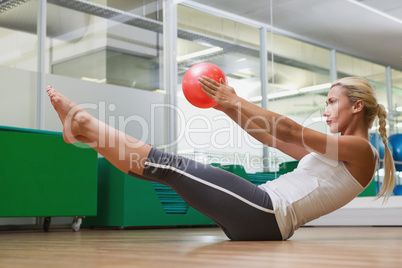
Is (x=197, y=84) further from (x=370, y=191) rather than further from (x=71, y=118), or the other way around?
(x=370, y=191)

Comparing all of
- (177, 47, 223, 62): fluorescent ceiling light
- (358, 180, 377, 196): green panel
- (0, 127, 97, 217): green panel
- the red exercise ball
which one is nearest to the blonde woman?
the red exercise ball

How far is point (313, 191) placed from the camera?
6.79ft

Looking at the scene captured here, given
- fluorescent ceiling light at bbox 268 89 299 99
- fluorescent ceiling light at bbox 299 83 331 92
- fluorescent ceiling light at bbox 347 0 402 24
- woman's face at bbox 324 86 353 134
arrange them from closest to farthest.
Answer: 1. woman's face at bbox 324 86 353 134
2. fluorescent ceiling light at bbox 347 0 402 24
3. fluorescent ceiling light at bbox 299 83 331 92
4. fluorescent ceiling light at bbox 268 89 299 99

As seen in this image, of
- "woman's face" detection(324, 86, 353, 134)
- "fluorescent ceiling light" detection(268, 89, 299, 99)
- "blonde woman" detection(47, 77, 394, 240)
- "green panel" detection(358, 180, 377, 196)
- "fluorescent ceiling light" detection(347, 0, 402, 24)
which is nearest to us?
"blonde woman" detection(47, 77, 394, 240)

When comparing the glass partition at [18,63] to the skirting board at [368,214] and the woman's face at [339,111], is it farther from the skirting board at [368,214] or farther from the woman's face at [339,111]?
the woman's face at [339,111]

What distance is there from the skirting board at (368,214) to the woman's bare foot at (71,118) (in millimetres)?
3251

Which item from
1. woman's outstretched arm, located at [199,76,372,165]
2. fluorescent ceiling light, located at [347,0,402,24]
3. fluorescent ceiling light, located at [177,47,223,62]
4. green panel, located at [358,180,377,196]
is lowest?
green panel, located at [358,180,377,196]

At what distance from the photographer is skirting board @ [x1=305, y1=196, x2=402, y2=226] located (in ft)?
14.4

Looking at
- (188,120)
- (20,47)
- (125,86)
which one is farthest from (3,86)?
(188,120)

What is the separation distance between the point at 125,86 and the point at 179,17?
3.86 ft

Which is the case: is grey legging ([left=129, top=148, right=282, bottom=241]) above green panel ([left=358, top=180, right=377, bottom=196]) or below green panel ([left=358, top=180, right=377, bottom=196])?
above

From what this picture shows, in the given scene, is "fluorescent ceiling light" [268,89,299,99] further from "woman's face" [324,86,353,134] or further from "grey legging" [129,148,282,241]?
"grey legging" [129,148,282,241]

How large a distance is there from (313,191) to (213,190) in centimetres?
44

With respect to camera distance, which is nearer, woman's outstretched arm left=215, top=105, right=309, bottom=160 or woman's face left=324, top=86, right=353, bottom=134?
woman's outstretched arm left=215, top=105, right=309, bottom=160
